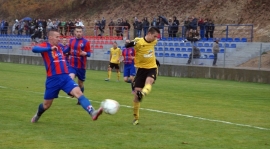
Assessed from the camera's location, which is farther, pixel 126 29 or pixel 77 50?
pixel 126 29

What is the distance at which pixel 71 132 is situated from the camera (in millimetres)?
10641

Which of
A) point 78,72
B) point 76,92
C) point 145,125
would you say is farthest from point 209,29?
point 76,92

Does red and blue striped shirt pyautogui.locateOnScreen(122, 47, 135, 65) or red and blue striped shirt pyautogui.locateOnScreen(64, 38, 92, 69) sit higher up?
red and blue striped shirt pyautogui.locateOnScreen(64, 38, 92, 69)

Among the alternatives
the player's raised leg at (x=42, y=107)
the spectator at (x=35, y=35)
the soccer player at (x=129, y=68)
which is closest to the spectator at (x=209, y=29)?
the soccer player at (x=129, y=68)

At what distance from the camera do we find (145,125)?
11844mm

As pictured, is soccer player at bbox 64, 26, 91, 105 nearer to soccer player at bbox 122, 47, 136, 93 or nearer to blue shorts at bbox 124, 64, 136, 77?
soccer player at bbox 122, 47, 136, 93

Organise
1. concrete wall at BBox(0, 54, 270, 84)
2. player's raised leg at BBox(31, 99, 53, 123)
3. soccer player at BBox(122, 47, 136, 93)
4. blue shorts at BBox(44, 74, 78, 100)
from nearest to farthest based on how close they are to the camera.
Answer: blue shorts at BBox(44, 74, 78, 100) < player's raised leg at BBox(31, 99, 53, 123) < soccer player at BBox(122, 47, 136, 93) < concrete wall at BBox(0, 54, 270, 84)

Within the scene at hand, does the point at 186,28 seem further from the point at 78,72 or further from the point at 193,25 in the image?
the point at 78,72

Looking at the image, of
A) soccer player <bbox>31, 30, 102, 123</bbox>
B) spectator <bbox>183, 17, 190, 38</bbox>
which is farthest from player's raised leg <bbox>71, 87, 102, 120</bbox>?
spectator <bbox>183, 17, 190, 38</bbox>

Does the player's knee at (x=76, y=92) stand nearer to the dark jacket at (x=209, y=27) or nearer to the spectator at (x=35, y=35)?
the dark jacket at (x=209, y=27)

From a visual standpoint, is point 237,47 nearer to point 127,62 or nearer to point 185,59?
point 185,59

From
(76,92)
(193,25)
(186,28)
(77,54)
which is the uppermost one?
(193,25)

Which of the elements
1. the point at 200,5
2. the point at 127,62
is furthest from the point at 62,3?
the point at 127,62

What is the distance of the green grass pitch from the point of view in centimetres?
965
